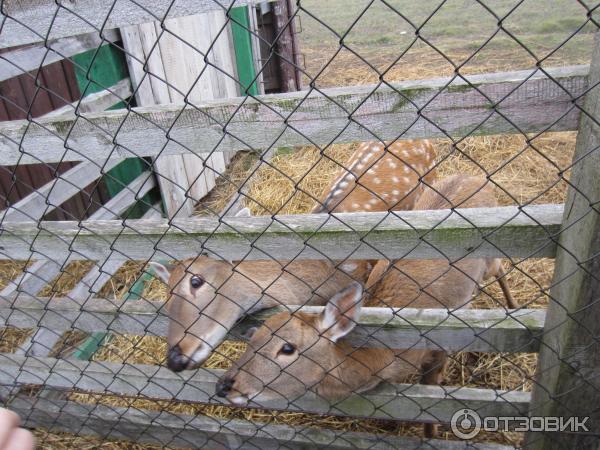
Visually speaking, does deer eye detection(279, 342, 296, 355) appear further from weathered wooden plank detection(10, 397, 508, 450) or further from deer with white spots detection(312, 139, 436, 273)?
deer with white spots detection(312, 139, 436, 273)

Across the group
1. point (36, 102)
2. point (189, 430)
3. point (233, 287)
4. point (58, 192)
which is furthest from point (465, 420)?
point (36, 102)

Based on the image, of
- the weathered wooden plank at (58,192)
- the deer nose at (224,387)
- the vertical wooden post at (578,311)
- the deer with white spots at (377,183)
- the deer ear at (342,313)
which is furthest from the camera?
the deer with white spots at (377,183)

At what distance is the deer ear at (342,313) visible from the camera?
7.38ft

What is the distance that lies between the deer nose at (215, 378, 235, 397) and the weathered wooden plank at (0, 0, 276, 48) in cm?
167

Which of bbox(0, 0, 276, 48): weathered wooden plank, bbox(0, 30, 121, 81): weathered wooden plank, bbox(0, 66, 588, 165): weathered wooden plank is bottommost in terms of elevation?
bbox(0, 66, 588, 165): weathered wooden plank

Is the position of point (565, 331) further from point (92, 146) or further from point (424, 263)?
point (92, 146)

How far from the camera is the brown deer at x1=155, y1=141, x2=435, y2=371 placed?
259cm

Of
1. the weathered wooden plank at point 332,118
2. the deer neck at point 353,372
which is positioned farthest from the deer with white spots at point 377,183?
the weathered wooden plank at point 332,118

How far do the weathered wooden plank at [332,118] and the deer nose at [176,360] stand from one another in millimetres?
1062

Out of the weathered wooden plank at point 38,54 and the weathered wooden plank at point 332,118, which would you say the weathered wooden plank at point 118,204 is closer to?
the weathered wooden plank at point 38,54

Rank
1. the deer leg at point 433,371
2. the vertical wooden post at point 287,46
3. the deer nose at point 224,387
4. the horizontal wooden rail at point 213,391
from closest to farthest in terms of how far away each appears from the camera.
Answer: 1. the horizontal wooden rail at point 213,391
2. the deer nose at point 224,387
3. the deer leg at point 433,371
4. the vertical wooden post at point 287,46

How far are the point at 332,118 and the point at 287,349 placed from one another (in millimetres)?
1289

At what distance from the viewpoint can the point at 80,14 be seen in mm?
1812

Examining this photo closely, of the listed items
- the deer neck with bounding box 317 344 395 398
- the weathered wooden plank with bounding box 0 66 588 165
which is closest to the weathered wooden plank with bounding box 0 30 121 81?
the weathered wooden plank with bounding box 0 66 588 165
